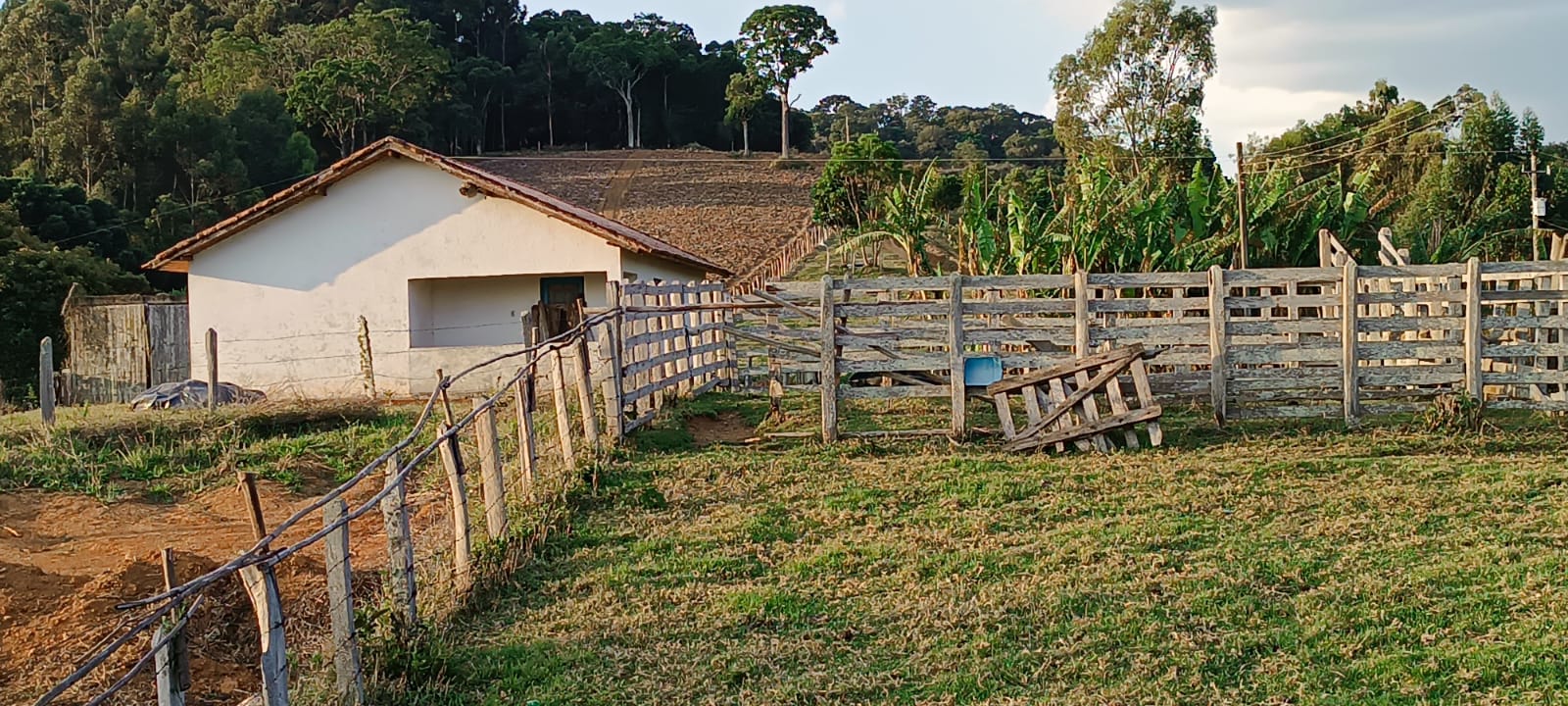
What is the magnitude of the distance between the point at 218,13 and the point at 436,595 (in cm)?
9008

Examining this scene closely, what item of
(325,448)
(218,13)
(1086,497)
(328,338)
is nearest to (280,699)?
(1086,497)

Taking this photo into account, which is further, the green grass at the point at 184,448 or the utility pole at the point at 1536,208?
the utility pole at the point at 1536,208

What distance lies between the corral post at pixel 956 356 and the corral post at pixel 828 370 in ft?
3.72

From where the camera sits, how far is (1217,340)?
1220cm

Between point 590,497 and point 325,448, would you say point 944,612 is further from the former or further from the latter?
point 325,448

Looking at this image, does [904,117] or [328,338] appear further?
[904,117]

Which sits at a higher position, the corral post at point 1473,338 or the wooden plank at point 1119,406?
the corral post at point 1473,338

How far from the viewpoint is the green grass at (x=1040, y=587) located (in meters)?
5.97

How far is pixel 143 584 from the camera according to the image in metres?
8.16

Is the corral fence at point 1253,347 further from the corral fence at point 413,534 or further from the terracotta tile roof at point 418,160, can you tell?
the terracotta tile roof at point 418,160

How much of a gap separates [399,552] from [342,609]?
782 millimetres

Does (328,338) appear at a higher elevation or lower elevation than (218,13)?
lower

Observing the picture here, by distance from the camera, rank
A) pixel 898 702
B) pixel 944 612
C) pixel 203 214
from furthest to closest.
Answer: pixel 203 214
pixel 944 612
pixel 898 702

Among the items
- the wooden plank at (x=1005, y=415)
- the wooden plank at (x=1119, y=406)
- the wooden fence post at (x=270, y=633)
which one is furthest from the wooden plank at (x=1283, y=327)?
the wooden fence post at (x=270, y=633)
